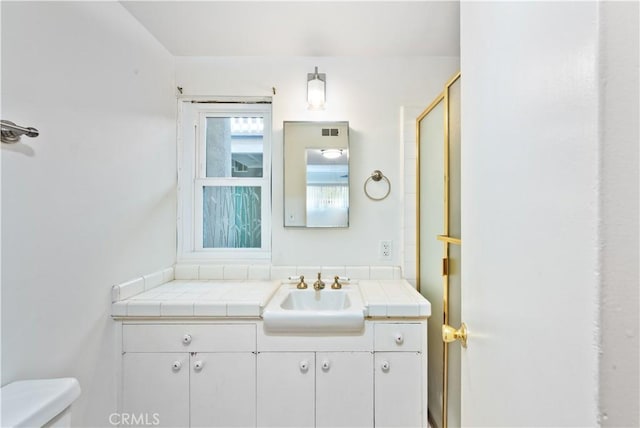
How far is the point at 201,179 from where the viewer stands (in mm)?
1819

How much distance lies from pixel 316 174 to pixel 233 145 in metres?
0.66

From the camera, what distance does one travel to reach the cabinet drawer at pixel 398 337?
1.23 metres

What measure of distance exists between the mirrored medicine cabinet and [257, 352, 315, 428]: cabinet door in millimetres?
793

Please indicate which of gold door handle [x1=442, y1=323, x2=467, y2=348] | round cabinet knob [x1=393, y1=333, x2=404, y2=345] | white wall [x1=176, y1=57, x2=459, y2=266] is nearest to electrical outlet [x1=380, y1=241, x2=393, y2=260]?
white wall [x1=176, y1=57, x2=459, y2=266]

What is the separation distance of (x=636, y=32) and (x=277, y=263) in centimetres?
168

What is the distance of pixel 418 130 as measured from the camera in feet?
5.47

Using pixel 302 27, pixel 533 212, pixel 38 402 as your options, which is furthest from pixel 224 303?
pixel 302 27

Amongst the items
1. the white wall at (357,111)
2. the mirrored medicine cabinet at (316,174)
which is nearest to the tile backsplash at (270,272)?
the white wall at (357,111)

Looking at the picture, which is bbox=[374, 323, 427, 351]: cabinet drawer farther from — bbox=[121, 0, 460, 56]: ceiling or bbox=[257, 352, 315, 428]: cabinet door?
bbox=[121, 0, 460, 56]: ceiling

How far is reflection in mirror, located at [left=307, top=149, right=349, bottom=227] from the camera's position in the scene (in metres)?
1.70

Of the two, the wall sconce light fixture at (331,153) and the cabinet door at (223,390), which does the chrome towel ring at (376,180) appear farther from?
the cabinet door at (223,390)

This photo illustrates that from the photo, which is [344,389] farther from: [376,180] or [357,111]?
[357,111]

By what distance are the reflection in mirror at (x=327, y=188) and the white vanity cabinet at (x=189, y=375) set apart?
0.80 m

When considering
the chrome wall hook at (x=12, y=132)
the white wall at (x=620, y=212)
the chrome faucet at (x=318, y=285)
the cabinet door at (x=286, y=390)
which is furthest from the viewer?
the chrome faucet at (x=318, y=285)
